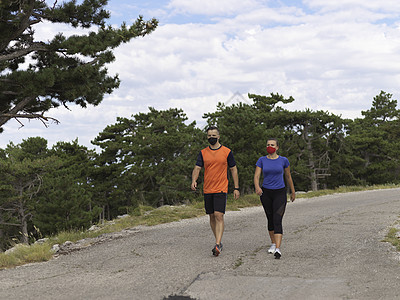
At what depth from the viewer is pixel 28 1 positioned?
11375 millimetres

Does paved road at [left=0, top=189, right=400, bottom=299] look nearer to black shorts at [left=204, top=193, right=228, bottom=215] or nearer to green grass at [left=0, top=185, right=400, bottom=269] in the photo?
green grass at [left=0, top=185, right=400, bottom=269]

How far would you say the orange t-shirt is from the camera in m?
6.60

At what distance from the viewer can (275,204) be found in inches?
256

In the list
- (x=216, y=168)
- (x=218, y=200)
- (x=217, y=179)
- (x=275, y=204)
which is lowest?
(x=275, y=204)

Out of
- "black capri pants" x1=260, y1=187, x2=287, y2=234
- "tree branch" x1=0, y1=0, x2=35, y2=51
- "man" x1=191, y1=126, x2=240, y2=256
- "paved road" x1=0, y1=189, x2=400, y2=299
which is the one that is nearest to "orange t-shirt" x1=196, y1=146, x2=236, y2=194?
"man" x1=191, y1=126, x2=240, y2=256

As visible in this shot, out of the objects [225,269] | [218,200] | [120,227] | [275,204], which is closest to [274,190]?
[275,204]

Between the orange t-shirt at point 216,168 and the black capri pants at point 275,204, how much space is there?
2.23 ft

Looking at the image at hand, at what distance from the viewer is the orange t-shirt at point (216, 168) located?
6.60 m

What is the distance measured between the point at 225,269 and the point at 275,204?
149 centimetres

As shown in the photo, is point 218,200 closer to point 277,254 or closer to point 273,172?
point 273,172

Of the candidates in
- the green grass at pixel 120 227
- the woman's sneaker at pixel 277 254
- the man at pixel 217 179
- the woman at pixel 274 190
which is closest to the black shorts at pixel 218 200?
the man at pixel 217 179

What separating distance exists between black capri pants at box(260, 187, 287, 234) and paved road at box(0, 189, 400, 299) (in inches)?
19.7

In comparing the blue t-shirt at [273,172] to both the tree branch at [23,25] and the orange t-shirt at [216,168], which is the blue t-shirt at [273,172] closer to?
the orange t-shirt at [216,168]

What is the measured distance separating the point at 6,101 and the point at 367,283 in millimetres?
12920
